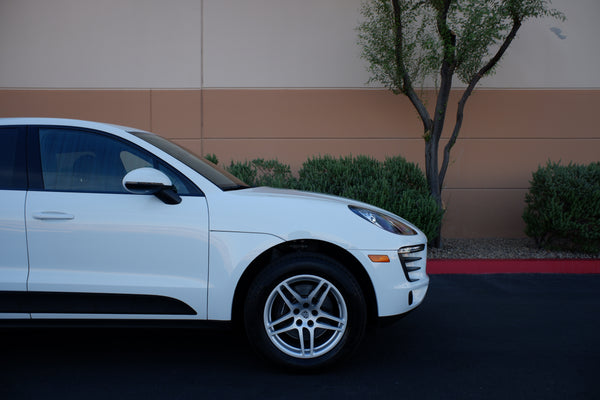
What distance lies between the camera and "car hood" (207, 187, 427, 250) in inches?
144

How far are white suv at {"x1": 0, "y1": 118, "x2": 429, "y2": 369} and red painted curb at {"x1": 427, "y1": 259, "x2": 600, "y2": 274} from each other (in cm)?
372

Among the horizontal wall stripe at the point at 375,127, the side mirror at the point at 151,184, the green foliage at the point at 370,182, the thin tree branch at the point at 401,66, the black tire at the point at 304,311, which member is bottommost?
the black tire at the point at 304,311

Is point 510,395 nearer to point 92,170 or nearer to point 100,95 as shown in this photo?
point 92,170

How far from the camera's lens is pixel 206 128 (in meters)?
9.58

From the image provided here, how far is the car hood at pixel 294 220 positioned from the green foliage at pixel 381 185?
378cm

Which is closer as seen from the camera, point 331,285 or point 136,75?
point 331,285

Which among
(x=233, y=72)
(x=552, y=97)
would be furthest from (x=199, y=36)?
(x=552, y=97)

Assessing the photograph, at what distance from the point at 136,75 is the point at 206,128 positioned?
4.90ft


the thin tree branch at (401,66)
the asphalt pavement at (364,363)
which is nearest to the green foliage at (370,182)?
the thin tree branch at (401,66)

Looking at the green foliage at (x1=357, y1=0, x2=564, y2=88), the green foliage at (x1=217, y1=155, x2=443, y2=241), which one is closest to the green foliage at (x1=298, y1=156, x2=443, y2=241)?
the green foliage at (x1=217, y1=155, x2=443, y2=241)

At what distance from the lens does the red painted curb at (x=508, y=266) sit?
7.41 m

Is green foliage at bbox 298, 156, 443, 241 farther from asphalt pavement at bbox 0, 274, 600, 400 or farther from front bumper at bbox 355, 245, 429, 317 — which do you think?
front bumper at bbox 355, 245, 429, 317

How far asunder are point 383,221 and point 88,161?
2065 millimetres

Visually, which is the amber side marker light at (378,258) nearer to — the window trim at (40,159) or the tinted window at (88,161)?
the window trim at (40,159)
